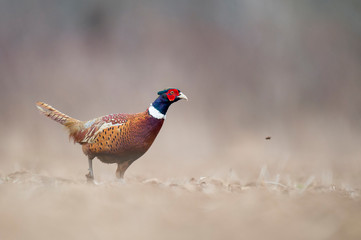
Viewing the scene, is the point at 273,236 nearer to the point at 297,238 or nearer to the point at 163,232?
the point at 297,238

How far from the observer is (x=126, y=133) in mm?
3223

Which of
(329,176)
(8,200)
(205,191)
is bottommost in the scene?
(329,176)

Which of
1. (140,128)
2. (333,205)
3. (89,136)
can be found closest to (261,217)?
(333,205)

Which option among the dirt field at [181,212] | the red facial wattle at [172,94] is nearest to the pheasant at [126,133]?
the red facial wattle at [172,94]

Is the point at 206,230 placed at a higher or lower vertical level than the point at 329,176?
higher

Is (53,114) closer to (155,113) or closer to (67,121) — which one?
(67,121)

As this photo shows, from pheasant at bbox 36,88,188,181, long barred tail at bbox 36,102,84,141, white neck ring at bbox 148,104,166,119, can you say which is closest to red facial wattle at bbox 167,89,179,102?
pheasant at bbox 36,88,188,181

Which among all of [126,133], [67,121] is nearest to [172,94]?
[126,133]

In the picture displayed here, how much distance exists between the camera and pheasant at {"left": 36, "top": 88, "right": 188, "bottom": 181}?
10.6 ft

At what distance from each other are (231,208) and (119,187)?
0.80m

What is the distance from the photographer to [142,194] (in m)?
2.45

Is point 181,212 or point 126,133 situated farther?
point 126,133

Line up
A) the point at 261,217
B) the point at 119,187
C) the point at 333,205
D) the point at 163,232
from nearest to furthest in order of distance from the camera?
1. the point at 163,232
2. the point at 261,217
3. the point at 333,205
4. the point at 119,187

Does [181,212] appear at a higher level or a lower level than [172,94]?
lower
